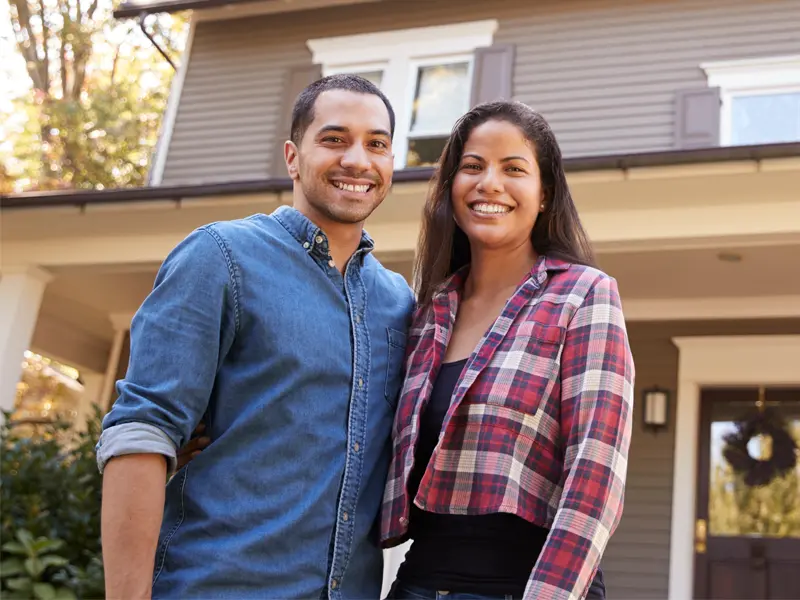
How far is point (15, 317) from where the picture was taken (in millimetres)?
7797

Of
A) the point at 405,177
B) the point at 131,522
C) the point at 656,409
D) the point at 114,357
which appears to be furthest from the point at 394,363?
the point at 114,357

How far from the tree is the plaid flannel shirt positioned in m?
14.9

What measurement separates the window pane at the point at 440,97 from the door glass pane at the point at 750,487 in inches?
151

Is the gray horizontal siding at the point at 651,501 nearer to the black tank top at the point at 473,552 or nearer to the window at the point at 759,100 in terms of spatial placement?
the window at the point at 759,100

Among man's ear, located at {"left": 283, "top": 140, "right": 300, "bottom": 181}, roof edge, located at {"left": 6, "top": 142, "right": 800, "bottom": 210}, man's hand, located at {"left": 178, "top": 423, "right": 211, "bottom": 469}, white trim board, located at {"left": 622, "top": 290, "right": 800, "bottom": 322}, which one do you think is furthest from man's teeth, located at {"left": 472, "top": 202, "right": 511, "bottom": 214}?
white trim board, located at {"left": 622, "top": 290, "right": 800, "bottom": 322}

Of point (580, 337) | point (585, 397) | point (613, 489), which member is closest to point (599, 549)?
point (613, 489)

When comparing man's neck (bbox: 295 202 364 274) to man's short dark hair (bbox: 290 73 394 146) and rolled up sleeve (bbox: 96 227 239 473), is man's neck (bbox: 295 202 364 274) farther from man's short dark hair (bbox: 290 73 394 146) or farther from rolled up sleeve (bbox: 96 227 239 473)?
rolled up sleeve (bbox: 96 227 239 473)

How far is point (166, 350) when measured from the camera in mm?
1843

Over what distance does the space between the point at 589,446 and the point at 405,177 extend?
186 inches

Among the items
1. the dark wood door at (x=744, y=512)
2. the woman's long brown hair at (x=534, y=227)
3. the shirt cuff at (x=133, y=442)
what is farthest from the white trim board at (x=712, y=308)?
the shirt cuff at (x=133, y=442)

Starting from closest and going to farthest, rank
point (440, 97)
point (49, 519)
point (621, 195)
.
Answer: point (621, 195), point (49, 519), point (440, 97)

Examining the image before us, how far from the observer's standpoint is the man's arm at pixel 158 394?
1.71 metres

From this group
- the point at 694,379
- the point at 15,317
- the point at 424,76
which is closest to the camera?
the point at 694,379

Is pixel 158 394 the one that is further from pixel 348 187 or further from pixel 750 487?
pixel 750 487
